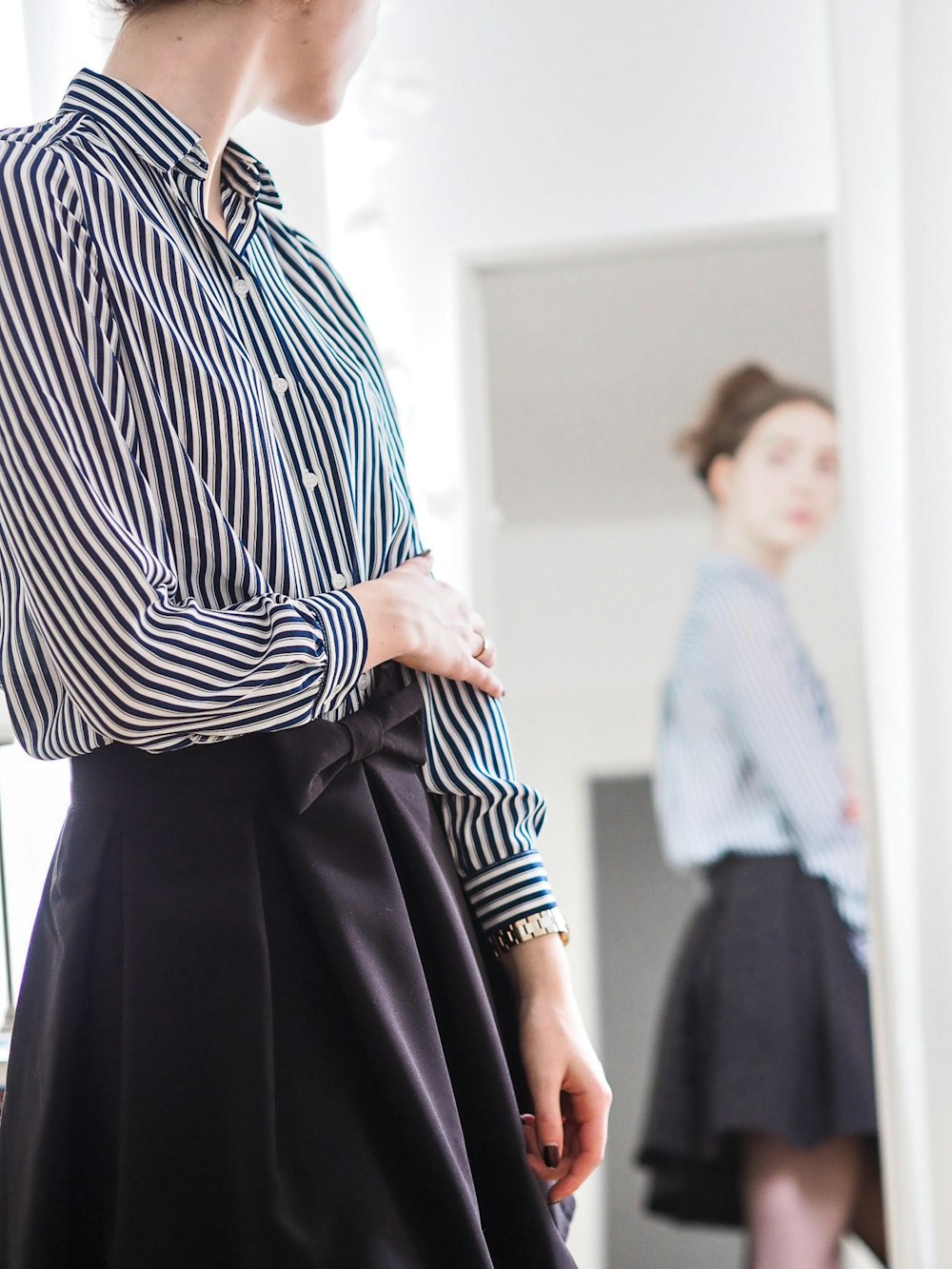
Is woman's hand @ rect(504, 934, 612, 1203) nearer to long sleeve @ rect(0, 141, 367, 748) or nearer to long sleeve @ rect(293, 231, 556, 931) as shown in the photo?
long sleeve @ rect(293, 231, 556, 931)

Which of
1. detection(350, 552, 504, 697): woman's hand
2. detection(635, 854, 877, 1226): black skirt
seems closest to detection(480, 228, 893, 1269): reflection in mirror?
detection(635, 854, 877, 1226): black skirt

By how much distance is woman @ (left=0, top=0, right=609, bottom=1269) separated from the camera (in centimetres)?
59

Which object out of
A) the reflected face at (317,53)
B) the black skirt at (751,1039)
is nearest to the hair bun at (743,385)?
the black skirt at (751,1039)

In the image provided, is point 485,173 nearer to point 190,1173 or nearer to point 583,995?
point 583,995

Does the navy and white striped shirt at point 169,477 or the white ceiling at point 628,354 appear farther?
the white ceiling at point 628,354

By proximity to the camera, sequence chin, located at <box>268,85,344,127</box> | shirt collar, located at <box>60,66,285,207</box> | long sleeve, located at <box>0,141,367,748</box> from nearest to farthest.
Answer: long sleeve, located at <box>0,141,367,748</box> < shirt collar, located at <box>60,66,285,207</box> < chin, located at <box>268,85,344,127</box>

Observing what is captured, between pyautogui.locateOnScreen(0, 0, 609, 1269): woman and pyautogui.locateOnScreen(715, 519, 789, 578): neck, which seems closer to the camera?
pyautogui.locateOnScreen(0, 0, 609, 1269): woman

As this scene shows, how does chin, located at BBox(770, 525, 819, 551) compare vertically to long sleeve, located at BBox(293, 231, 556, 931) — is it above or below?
above

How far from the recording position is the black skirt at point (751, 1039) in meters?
1.54

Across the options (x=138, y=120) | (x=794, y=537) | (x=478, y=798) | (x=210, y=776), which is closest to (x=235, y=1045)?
(x=210, y=776)

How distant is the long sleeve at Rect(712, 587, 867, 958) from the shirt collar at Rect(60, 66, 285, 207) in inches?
40.9

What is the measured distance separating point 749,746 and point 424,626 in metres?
0.96

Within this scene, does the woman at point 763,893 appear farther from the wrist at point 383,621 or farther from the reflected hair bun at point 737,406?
the wrist at point 383,621

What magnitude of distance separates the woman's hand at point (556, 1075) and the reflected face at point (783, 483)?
0.95 meters
